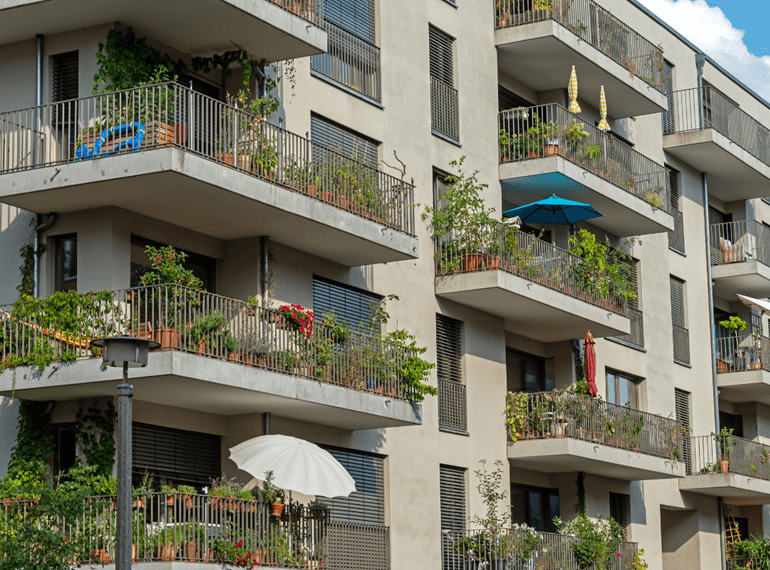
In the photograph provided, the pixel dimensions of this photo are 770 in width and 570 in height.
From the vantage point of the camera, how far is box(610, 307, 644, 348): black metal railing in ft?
117

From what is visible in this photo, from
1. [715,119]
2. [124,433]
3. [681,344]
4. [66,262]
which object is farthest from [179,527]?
[715,119]

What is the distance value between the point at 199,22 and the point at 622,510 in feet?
61.2

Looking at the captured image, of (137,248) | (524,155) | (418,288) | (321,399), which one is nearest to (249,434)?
(321,399)

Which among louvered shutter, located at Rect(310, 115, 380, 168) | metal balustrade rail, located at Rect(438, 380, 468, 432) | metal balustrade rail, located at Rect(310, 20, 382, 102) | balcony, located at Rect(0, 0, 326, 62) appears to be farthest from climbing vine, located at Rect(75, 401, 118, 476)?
metal balustrade rail, located at Rect(438, 380, 468, 432)

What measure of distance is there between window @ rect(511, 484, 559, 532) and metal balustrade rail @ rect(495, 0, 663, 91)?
36.3ft

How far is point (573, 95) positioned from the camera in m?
32.0

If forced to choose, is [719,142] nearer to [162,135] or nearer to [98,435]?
[162,135]

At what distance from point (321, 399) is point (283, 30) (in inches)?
253

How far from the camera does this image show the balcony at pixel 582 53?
31.2 metres

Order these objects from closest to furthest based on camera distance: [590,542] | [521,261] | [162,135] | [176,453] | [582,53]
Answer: [162,135], [176,453], [521,261], [590,542], [582,53]

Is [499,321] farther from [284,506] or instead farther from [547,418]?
[284,506]

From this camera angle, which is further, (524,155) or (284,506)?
(524,155)

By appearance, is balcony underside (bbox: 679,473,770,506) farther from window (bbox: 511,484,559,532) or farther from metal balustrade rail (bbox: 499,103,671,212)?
metal balustrade rail (bbox: 499,103,671,212)

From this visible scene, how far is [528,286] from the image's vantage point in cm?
2856
